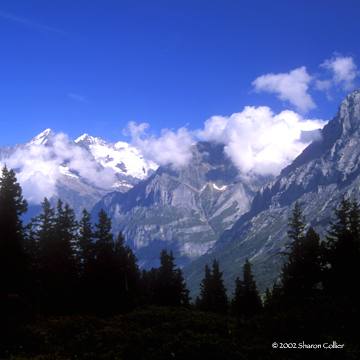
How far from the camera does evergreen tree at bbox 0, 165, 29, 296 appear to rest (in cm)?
2870

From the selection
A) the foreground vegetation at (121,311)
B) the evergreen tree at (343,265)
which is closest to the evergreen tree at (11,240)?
the foreground vegetation at (121,311)

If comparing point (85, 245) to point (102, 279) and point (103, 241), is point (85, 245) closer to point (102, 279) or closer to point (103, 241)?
point (103, 241)

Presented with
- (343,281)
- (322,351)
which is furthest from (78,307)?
(343,281)

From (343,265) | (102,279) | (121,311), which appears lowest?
(121,311)

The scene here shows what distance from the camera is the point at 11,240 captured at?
30016 millimetres

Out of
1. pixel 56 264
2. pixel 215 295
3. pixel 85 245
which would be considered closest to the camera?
pixel 56 264

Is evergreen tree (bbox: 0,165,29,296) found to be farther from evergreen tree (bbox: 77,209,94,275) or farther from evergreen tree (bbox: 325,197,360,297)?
evergreen tree (bbox: 325,197,360,297)

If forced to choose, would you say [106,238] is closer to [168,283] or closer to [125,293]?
[125,293]

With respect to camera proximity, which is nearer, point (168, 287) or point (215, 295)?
point (168, 287)

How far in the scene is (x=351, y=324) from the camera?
1842 centimetres

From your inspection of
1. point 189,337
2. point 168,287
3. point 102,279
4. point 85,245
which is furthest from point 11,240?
point 168,287

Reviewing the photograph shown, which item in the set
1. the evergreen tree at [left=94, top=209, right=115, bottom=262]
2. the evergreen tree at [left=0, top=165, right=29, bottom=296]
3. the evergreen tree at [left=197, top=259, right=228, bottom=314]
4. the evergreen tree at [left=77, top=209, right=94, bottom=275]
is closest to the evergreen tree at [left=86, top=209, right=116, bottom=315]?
the evergreen tree at [left=94, top=209, right=115, bottom=262]

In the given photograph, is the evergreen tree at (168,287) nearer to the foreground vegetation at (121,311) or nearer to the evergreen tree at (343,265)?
the foreground vegetation at (121,311)

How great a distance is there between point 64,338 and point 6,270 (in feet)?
41.2
